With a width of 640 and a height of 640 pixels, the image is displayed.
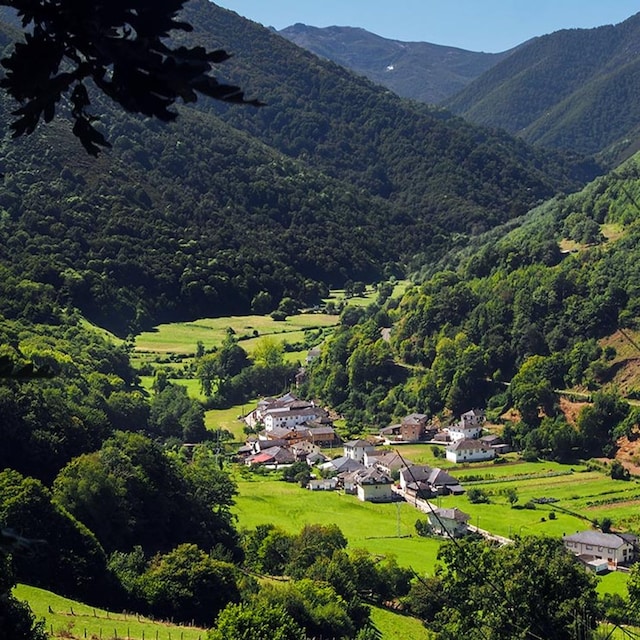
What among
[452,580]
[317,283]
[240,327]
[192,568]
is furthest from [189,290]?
[452,580]

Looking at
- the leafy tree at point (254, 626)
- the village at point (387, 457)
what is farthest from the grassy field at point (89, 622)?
the village at point (387, 457)

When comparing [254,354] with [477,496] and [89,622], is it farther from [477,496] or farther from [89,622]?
[89,622]

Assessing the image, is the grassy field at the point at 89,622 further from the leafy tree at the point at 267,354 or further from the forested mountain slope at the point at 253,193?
the forested mountain slope at the point at 253,193

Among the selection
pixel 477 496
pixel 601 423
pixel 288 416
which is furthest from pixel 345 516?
pixel 288 416

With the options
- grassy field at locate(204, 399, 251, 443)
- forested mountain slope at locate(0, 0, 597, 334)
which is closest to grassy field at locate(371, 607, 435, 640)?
grassy field at locate(204, 399, 251, 443)

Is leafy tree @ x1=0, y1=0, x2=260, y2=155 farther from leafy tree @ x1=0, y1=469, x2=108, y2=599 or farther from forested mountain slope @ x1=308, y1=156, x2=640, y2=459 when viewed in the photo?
forested mountain slope @ x1=308, y1=156, x2=640, y2=459

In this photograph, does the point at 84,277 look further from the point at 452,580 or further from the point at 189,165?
the point at 452,580
